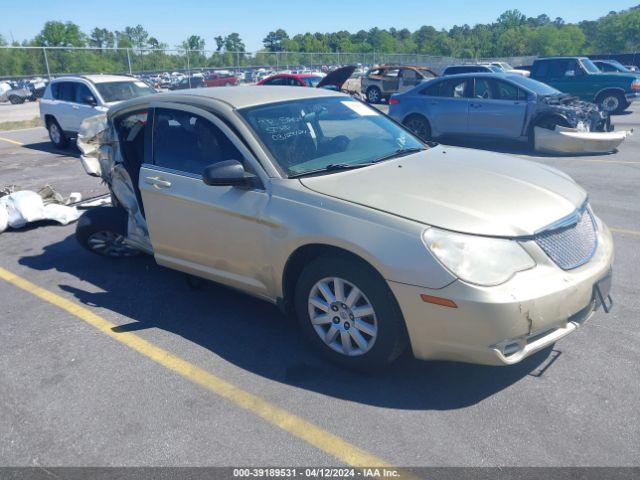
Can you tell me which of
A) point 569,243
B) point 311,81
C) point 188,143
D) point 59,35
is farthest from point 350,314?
point 59,35

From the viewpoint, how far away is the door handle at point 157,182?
4.12 m

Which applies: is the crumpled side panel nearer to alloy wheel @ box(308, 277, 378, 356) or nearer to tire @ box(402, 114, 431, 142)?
alloy wheel @ box(308, 277, 378, 356)

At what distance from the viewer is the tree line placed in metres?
29.1

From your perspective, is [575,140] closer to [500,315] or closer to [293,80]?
[500,315]

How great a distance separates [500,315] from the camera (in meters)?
2.73

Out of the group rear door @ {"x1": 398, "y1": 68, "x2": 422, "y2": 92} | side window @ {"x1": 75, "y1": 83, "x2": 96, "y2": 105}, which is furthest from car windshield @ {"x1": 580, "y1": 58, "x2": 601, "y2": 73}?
side window @ {"x1": 75, "y1": 83, "x2": 96, "y2": 105}

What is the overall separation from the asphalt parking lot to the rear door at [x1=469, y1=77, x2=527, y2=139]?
23.0ft

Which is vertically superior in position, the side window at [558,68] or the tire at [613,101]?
the side window at [558,68]

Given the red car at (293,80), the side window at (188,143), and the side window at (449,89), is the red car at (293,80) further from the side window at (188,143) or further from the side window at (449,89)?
the side window at (188,143)

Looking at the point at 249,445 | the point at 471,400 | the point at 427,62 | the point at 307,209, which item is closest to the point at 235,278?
the point at 307,209

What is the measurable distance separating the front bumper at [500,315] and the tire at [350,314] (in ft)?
0.41

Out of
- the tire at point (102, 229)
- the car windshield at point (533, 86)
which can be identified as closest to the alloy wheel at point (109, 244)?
the tire at point (102, 229)

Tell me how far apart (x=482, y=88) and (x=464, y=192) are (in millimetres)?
9164

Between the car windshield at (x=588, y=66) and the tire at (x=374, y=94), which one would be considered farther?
the tire at (x=374, y=94)
